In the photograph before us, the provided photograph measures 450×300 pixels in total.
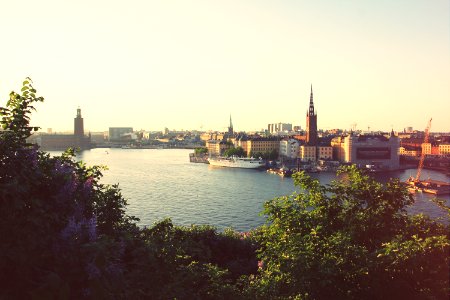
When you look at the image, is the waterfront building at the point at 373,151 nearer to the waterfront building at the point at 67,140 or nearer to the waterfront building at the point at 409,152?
the waterfront building at the point at 409,152

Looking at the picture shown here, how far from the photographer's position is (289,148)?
233 feet

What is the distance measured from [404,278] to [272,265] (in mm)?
1458

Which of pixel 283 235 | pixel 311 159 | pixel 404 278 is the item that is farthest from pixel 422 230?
pixel 311 159

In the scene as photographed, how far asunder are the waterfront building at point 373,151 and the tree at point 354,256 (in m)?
55.8

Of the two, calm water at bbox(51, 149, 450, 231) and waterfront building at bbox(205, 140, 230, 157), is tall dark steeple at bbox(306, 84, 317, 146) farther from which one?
calm water at bbox(51, 149, 450, 231)

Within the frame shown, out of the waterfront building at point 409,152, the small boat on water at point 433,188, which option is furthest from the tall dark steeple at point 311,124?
the small boat on water at point 433,188

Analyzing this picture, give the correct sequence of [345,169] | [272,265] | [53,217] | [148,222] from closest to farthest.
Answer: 1. [53,217]
2. [272,265]
3. [345,169]
4. [148,222]

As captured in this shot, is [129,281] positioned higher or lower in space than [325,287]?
higher

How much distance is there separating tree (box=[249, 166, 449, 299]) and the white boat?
52451 millimetres

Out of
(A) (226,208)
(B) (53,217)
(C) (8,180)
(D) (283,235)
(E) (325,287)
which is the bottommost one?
(A) (226,208)

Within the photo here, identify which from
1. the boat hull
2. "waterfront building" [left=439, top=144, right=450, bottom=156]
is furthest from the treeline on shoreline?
"waterfront building" [left=439, top=144, right=450, bottom=156]

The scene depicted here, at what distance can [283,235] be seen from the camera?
217 inches

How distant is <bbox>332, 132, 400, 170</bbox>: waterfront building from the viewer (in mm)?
59656

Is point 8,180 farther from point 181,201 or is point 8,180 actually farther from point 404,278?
point 181,201
